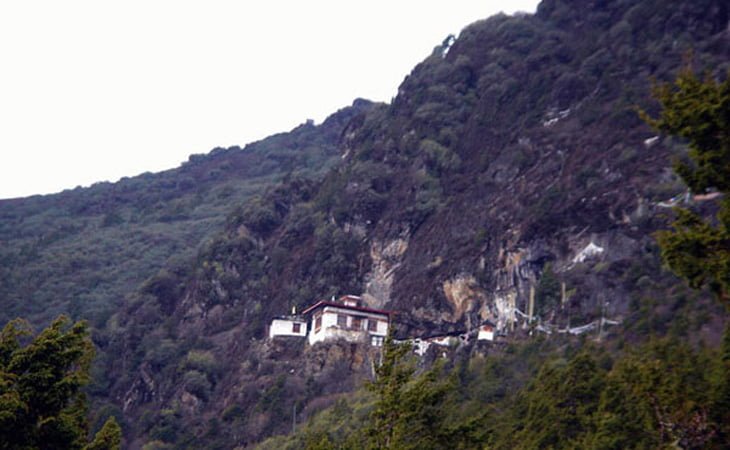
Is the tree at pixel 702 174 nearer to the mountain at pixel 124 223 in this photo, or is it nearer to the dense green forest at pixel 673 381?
the dense green forest at pixel 673 381

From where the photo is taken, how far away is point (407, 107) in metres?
92.7

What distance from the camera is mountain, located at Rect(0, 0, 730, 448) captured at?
56.5m

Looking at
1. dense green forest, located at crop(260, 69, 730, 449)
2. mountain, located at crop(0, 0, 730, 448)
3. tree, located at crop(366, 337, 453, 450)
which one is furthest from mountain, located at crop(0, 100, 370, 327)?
tree, located at crop(366, 337, 453, 450)

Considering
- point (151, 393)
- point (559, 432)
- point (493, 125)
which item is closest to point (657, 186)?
point (493, 125)

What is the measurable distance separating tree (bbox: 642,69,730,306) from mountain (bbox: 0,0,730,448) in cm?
2584

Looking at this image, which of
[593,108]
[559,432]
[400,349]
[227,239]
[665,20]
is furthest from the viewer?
[227,239]

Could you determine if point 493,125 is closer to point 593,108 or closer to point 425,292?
point 593,108

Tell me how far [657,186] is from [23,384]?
48726 mm

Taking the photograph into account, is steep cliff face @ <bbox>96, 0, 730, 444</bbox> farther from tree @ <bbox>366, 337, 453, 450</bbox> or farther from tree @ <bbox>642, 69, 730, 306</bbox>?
tree @ <bbox>642, 69, 730, 306</bbox>

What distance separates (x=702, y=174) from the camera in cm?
1447

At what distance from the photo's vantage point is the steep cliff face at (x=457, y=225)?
190ft

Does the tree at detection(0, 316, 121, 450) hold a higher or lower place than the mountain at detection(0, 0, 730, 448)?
lower

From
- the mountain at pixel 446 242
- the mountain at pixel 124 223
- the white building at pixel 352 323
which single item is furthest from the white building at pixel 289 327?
the mountain at pixel 124 223

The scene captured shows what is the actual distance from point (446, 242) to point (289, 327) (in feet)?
44.8
